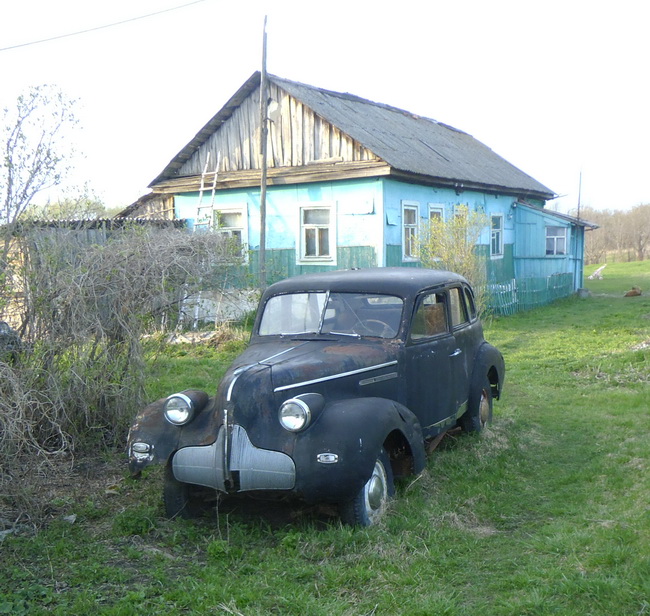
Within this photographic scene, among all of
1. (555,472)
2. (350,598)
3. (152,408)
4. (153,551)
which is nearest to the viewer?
(350,598)

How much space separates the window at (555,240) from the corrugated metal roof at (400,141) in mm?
Answer: 1444

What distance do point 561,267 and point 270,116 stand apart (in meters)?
11.9

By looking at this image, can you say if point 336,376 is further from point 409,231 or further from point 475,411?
point 409,231

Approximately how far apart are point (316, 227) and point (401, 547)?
12.5 meters

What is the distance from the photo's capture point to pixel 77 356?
625cm

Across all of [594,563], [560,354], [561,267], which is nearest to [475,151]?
[561,267]

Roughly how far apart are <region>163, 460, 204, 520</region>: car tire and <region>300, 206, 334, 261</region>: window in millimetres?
11484

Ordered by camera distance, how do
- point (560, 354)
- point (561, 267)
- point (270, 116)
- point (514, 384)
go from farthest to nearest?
point (561, 267)
point (270, 116)
point (560, 354)
point (514, 384)

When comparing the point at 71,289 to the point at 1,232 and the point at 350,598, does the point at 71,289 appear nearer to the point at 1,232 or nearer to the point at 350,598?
the point at 1,232

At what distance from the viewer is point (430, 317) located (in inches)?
250

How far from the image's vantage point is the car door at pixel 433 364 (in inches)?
233

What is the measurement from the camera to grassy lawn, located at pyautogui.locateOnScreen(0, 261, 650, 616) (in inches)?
152

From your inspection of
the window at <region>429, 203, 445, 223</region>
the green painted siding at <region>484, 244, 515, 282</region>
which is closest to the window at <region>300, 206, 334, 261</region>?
the window at <region>429, 203, 445, 223</region>

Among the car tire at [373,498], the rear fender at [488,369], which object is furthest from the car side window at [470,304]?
the car tire at [373,498]
